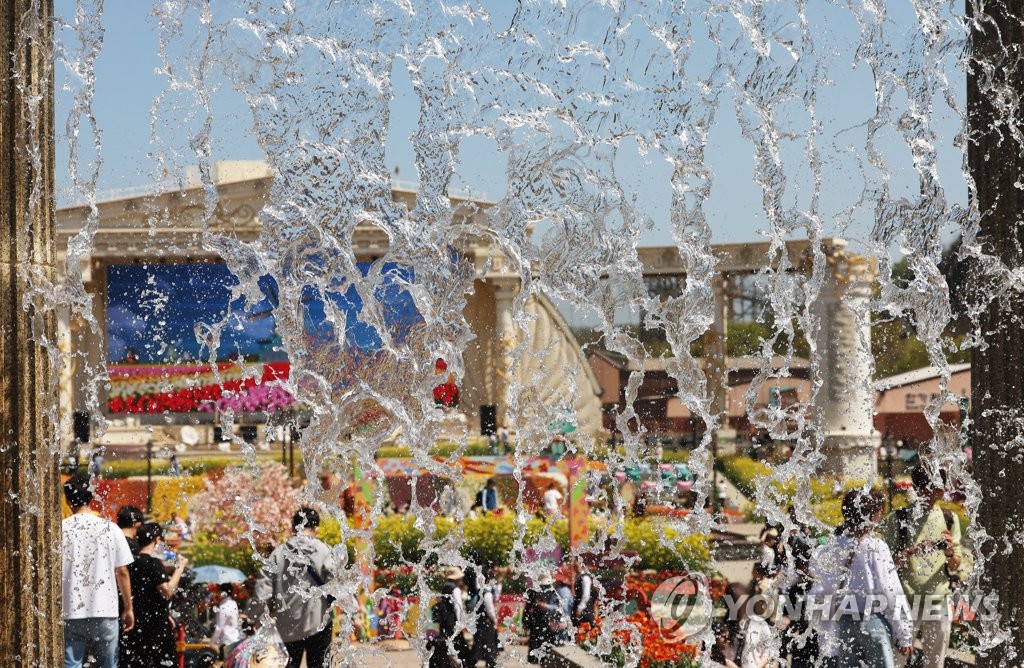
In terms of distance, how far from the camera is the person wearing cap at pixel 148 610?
4898mm

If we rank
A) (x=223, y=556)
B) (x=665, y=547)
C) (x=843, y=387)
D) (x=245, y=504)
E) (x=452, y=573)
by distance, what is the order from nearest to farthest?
(x=452, y=573)
(x=245, y=504)
(x=223, y=556)
(x=665, y=547)
(x=843, y=387)

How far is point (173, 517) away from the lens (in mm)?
10688

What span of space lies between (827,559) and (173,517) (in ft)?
24.9

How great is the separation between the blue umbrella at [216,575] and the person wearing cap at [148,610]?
2957mm

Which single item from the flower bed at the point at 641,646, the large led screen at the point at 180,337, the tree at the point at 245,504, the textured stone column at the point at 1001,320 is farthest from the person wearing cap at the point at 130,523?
the large led screen at the point at 180,337

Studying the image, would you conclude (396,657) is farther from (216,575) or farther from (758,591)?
(758,591)

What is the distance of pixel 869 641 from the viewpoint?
4.23m

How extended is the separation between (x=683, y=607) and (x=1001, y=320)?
375 cm

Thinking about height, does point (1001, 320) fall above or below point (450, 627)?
above

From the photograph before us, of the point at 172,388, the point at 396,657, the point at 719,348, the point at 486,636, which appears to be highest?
Result: the point at 719,348

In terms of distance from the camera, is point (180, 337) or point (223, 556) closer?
point (223, 556)

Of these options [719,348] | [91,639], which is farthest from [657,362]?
[91,639]

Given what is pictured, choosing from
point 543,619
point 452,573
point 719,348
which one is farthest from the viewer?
point 719,348
